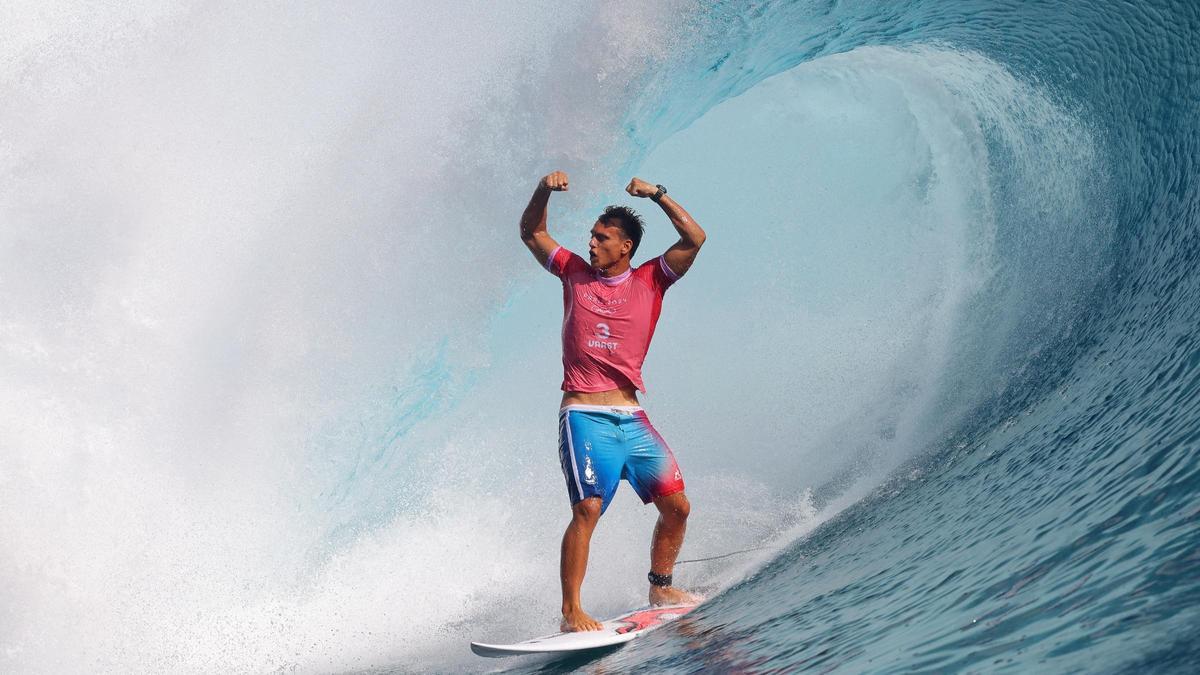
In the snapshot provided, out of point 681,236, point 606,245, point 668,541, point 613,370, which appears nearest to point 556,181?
point 606,245

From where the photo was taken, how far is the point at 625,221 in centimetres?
464

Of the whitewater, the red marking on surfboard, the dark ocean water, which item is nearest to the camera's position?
the dark ocean water

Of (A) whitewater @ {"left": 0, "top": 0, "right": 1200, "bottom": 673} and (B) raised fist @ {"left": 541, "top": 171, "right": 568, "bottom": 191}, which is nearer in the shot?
(B) raised fist @ {"left": 541, "top": 171, "right": 568, "bottom": 191}

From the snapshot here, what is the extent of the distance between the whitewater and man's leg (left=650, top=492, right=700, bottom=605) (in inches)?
15.2

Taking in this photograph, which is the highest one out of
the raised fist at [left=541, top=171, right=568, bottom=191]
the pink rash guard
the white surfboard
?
the raised fist at [left=541, top=171, right=568, bottom=191]

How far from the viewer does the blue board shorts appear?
4422mm

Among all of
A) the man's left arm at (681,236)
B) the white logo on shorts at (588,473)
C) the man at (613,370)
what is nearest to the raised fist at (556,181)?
the man at (613,370)

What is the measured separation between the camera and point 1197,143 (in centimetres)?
615

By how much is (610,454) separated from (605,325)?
Answer: 536 millimetres

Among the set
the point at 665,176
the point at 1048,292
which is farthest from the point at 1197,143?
the point at 665,176

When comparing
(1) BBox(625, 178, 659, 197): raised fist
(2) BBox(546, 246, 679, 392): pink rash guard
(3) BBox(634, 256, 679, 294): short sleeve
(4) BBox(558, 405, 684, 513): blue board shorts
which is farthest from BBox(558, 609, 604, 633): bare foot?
(1) BBox(625, 178, 659, 197): raised fist

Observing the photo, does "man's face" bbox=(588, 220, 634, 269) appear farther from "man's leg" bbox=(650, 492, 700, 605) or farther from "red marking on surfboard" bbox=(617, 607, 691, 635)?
"red marking on surfboard" bbox=(617, 607, 691, 635)

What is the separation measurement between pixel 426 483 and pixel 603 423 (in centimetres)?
286

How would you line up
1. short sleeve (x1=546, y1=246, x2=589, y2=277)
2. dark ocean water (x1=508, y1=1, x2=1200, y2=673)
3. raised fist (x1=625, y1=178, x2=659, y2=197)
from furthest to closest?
short sleeve (x1=546, y1=246, x2=589, y2=277) → raised fist (x1=625, y1=178, x2=659, y2=197) → dark ocean water (x1=508, y1=1, x2=1200, y2=673)
